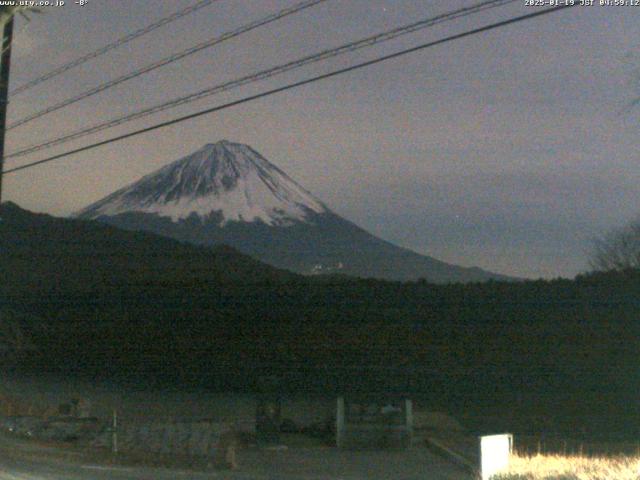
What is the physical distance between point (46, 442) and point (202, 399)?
7.58 meters

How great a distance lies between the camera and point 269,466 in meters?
11.0

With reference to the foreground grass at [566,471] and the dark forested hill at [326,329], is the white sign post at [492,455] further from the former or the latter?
the dark forested hill at [326,329]

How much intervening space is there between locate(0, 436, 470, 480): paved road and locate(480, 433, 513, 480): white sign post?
81 centimetres

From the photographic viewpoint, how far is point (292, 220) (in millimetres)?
29500

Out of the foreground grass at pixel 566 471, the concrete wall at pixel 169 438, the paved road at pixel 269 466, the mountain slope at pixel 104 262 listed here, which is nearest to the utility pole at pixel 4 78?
the concrete wall at pixel 169 438

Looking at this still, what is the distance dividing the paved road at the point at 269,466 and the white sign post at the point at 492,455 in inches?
31.9

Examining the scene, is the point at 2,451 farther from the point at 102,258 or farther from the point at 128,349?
the point at 102,258

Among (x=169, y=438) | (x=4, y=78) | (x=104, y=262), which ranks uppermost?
(x=4, y=78)

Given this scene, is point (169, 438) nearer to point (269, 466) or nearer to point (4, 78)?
point (269, 466)

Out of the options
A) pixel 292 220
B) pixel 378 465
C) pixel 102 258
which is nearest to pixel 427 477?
pixel 378 465

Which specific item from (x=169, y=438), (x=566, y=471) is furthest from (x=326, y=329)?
(x=566, y=471)

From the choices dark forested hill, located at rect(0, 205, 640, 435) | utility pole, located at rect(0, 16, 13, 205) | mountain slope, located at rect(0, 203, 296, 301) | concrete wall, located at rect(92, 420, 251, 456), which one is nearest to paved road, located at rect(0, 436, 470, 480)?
concrete wall, located at rect(92, 420, 251, 456)

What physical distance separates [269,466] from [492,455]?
343cm

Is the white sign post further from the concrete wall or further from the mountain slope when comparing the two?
the mountain slope
